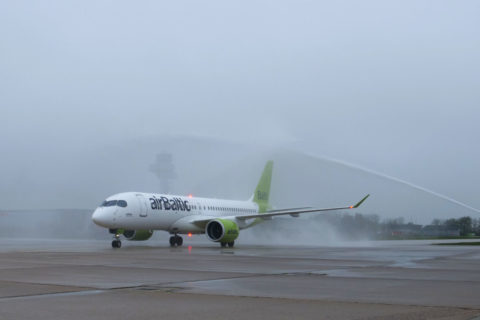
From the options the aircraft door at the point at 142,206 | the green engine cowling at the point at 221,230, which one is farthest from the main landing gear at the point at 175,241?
the aircraft door at the point at 142,206

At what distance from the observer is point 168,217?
37938 mm

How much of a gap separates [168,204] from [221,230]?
4.25 m

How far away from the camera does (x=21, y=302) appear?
8445 mm

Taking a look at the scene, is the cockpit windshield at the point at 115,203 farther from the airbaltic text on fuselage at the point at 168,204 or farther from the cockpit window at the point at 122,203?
the airbaltic text on fuselage at the point at 168,204

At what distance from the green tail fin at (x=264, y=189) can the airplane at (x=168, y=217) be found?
6.66 meters

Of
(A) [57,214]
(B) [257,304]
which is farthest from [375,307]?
(A) [57,214]

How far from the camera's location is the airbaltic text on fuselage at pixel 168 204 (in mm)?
36812

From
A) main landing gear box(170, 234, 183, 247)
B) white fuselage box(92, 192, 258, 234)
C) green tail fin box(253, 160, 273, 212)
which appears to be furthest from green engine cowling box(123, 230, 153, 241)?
green tail fin box(253, 160, 273, 212)

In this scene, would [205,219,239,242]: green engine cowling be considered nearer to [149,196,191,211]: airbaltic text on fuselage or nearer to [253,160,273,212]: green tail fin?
[149,196,191,211]: airbaltic text on fuselage

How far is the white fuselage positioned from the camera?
1342 inches

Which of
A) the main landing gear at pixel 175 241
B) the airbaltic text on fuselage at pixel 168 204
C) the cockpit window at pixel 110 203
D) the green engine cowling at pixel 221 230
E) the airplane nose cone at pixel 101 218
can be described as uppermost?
the cockpit window at pixel 110 203

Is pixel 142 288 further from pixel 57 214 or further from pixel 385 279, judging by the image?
pixel 57 214

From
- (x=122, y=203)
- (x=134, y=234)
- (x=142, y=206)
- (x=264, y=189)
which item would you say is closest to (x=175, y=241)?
(x=134, y=234)

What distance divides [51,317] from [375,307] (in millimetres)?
4409
